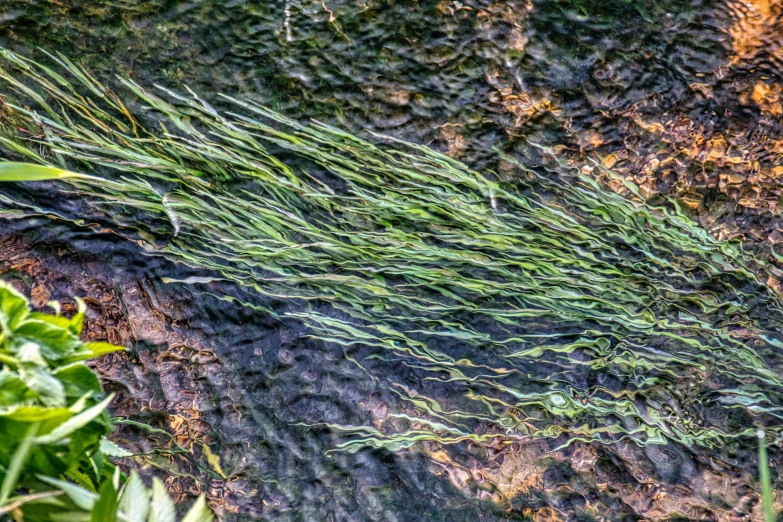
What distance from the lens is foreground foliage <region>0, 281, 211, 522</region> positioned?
1.81 ft

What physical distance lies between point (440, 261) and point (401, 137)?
0.20 m

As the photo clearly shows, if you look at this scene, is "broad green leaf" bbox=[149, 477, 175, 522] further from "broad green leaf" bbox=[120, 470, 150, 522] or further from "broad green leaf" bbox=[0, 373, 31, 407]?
"broad green leaf" bbox=[0, 373, 31, 407]

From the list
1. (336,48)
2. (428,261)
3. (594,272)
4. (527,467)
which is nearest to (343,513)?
(527,467)

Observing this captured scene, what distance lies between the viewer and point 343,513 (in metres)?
0.97

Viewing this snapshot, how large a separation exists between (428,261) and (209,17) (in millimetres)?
478

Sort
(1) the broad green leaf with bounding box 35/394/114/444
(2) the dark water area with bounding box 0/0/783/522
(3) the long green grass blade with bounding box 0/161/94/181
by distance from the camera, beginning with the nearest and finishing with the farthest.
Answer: (1) the broad green leaf with bounding box 35/394/114/444, (3) the long green grass blade with bounding box 0/161/94/181, (2) the dark water area with bounding box 0/0/783/522

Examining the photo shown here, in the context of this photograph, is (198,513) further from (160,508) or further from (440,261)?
(440,261)

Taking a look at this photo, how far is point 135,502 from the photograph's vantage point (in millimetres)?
604

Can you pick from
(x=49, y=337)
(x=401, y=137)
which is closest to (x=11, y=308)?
(x=49, y=337)

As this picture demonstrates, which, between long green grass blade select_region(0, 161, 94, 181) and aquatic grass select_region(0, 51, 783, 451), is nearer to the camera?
long green grass blade select_region(0, 161, 94, 181)

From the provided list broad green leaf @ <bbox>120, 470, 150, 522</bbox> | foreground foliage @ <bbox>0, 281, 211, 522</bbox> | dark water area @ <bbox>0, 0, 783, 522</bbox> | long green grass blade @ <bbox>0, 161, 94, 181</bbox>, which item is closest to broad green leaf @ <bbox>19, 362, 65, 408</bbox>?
foreground foliage @ <bbox>0, 281, 211, 522</bbox>

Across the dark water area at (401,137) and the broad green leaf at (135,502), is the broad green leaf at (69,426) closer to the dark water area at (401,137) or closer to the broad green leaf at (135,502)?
the broad green leaf at (135,502)

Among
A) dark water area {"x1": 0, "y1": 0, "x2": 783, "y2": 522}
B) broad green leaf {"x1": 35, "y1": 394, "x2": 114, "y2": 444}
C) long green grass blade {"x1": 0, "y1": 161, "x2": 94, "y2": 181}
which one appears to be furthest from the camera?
dark water area {"x1": 0, "y1": 0, "x2": 783, "y2": 522}

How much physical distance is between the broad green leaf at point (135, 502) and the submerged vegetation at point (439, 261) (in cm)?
41
